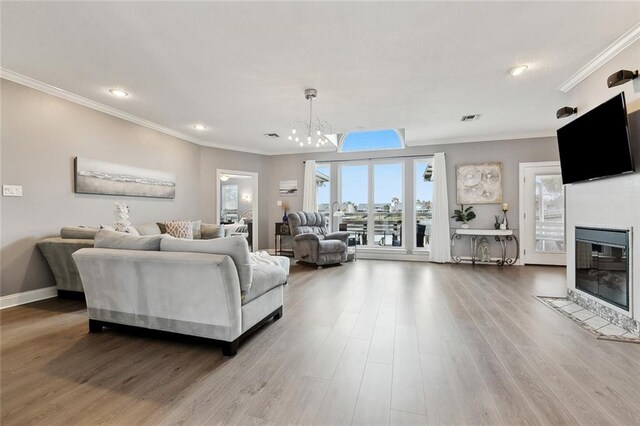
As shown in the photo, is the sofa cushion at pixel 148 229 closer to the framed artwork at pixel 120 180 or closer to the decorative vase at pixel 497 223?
the framed artwork at pixel 120 180

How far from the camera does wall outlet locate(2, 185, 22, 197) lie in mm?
3068

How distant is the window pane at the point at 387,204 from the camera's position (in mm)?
6422

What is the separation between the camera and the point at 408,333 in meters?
2.38

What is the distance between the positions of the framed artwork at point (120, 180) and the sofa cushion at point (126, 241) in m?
2.11

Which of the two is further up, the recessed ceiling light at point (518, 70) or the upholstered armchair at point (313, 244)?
the recessed ceiling light at point (518, 70)

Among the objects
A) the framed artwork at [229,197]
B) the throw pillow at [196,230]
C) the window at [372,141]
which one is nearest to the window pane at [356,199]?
the window at [372,141]

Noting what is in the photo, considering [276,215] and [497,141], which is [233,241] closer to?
[276,215]

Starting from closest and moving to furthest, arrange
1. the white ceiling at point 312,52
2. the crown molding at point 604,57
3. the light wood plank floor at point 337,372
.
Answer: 1. the light wood plank floor at point 337,372
2. the white ceiling at point 312,52
3. the crown molding at point 604,57

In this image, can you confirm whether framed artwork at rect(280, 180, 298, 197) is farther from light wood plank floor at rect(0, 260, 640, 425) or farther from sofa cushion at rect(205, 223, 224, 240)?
light wood plank floor at rect(0, 260, 640, 425)

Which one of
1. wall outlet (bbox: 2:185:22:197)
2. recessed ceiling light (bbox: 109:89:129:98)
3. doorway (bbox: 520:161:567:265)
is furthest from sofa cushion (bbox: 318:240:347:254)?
wall outlet (bbox: 2:185:22:197)

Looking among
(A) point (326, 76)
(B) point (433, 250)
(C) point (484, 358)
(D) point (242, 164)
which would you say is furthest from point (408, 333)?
(D) point (242, 164)

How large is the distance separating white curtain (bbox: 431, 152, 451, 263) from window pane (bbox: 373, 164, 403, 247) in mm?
770

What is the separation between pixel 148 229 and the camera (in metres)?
4.51

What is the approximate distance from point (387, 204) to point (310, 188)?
189cm
